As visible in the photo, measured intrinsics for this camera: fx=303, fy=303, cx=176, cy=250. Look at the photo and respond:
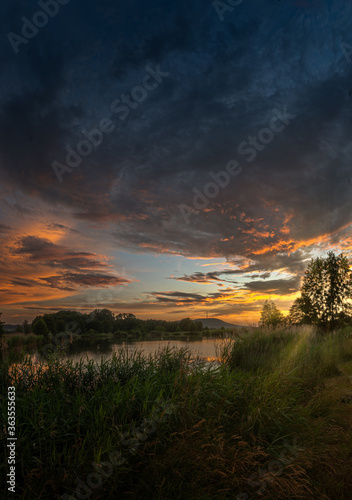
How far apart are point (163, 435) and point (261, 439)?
4.64 feet

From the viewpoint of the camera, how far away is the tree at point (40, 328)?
9217 millimetres

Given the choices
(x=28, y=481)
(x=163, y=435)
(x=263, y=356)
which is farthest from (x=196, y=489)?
(x=263, y=356)

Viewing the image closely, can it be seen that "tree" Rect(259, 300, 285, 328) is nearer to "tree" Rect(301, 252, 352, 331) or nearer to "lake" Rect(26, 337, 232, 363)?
"tree" Rect(301, 252, 352, 331)

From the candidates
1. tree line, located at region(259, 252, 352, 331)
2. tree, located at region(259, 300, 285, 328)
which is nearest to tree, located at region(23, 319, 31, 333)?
tree line, located at region(259, 252, 352, 331)

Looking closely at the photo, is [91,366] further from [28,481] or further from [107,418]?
[28,481]

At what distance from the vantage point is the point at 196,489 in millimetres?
3152

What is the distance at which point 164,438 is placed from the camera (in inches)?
145

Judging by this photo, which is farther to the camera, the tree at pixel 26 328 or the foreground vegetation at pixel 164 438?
the tree at pixel 26 328

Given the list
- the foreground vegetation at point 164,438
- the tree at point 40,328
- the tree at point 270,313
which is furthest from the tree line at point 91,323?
the tree at point 270,313

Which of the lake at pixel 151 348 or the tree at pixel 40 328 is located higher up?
the tree at pixel 40 328

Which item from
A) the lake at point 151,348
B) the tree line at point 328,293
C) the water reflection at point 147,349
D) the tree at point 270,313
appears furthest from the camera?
the tree at point 270,313

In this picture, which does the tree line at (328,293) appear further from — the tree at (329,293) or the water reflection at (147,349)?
the water reflection at (147,349)

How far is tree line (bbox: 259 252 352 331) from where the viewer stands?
84.7ft

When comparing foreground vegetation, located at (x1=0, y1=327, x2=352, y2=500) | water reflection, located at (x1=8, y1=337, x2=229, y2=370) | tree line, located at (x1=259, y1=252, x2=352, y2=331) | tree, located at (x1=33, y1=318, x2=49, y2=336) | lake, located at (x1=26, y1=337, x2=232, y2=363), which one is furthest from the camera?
tree line, located at (x1=259, y1=252, x2=352, y2=331)
